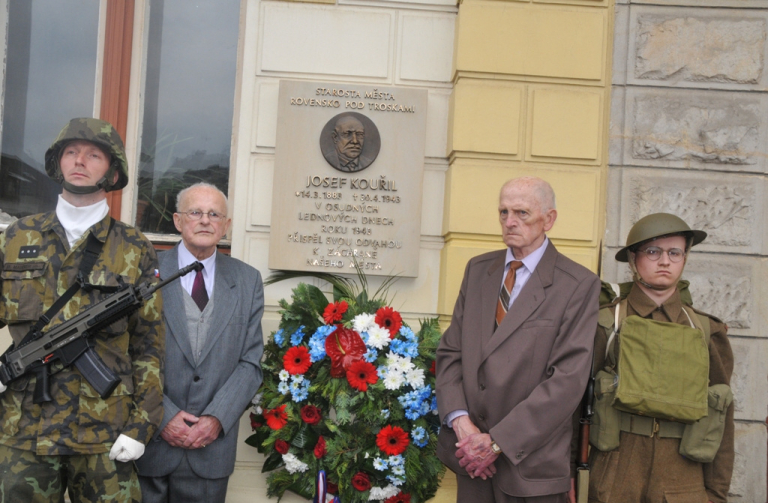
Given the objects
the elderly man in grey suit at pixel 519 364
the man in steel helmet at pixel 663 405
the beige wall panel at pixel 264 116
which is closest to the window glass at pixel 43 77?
the beige wall panel at pixel 264 116

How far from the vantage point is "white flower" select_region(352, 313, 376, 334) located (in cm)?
385

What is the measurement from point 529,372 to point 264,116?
281 centimetres

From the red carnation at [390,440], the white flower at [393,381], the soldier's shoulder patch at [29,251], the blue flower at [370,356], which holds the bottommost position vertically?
the red carnation at [390,440]

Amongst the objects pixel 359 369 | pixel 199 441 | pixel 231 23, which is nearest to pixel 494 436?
pixel 359 369

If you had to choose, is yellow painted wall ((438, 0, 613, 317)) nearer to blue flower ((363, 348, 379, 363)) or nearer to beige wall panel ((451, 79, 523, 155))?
beige wall panel ((451, 79, 523, 155))

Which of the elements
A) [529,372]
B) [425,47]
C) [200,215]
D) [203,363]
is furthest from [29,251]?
[425,47]

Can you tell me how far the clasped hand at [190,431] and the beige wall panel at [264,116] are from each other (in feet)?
7.15

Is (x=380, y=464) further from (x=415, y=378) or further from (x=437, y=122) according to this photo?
(x=437, y=122)

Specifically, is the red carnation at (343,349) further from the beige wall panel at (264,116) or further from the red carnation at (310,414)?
the beige wall panel at (264,116)

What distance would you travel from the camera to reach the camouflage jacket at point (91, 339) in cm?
270

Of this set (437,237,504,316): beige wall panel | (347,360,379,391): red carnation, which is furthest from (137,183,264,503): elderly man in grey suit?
(437,237,504,316): beige wall panel

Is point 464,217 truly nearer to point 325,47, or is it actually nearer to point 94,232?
point 325,47

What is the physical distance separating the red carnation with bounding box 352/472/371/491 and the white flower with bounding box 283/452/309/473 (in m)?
0.31

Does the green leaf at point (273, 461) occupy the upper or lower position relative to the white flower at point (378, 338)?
lower
